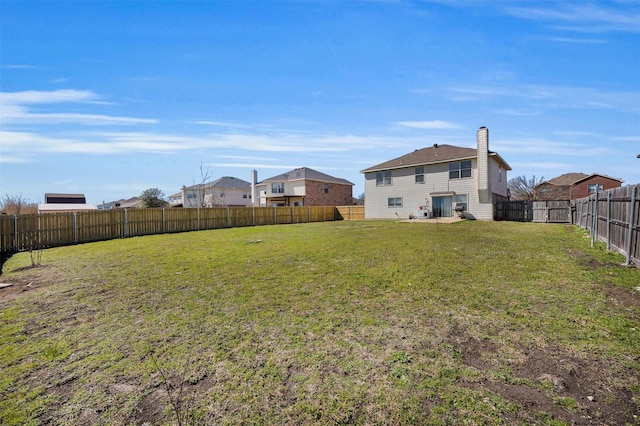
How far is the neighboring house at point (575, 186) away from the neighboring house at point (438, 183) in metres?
15.9

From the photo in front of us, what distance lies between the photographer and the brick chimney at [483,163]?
22.8 meters

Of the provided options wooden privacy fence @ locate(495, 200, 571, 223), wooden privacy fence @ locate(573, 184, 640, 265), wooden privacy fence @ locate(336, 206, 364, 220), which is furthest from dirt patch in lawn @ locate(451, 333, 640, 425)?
wooden privacy fence @ locate(336, 206, 364, 220)

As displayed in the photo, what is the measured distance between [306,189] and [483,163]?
861 inches

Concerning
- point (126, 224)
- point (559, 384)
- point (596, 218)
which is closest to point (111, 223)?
point (126, 224)

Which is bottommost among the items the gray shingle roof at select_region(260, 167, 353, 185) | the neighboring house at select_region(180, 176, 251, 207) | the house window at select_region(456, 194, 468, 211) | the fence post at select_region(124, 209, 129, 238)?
the fence post at select_region(124, 209, 129, 238)

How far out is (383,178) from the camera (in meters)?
30.2

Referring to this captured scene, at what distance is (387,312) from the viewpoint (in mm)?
4430

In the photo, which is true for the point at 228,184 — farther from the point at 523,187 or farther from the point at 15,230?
the point at 523,187

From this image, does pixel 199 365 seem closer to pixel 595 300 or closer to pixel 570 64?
pixel 595 300

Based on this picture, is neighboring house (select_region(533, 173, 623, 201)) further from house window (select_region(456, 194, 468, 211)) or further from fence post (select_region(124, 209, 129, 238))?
fence post (select_region(124, 209, 129, 238))

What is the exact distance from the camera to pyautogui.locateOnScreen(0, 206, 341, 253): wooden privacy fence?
1232 cm

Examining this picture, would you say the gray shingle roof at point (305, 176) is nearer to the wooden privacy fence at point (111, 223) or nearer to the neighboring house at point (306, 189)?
the neighboring house at point (306, 189)

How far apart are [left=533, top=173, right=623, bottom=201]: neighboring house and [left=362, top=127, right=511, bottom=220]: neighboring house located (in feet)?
52.1

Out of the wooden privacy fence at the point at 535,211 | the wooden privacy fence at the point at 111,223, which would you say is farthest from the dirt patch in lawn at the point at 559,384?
the wooden privacy fence at the point at 535,211
